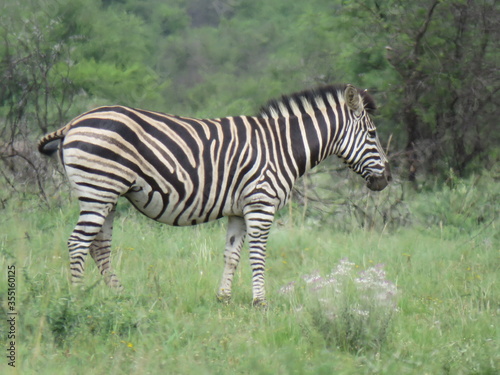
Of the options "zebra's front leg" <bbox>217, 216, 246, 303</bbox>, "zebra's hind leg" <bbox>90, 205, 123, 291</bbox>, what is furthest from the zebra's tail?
"zebra's front leg" <bbox>217, 216, 246, 303</bbox>

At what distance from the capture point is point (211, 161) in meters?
6.61

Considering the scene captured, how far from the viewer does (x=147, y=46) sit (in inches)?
1323

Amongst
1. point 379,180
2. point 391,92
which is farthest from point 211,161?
point 391,92

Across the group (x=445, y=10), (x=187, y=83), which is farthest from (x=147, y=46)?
(x=445, y=10)

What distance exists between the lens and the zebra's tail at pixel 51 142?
6387 mm

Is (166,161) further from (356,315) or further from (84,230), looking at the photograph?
(356,315)

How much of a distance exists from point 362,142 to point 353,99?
0.41 m

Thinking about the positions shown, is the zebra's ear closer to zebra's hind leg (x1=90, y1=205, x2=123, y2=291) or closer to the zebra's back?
the zebra's back

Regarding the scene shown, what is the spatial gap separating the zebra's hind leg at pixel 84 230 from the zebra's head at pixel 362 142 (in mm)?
2326

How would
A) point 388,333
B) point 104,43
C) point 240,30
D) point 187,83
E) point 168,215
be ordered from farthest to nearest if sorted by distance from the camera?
point 240,30 < point 187,83 < point 104,43 < point 168,215 < point 388,333

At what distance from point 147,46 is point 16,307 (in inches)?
1174

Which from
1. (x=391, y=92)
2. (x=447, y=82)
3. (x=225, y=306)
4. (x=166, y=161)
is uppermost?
(x=447, y=82)

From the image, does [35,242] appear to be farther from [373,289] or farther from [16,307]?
[373,289]

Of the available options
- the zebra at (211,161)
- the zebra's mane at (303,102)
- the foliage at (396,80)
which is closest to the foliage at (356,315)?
the zebra at (211,161)
